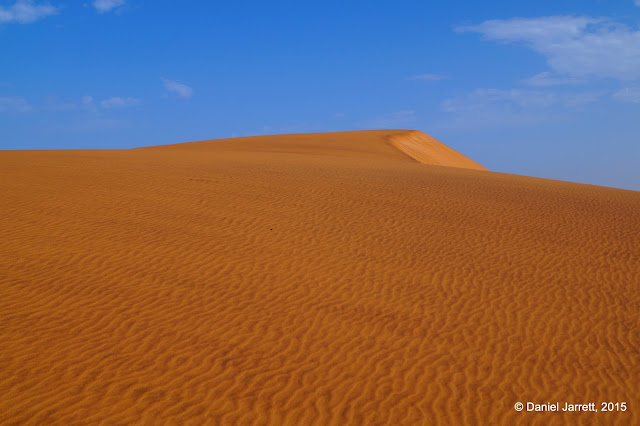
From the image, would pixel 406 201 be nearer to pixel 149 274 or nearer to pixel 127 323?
pixel 149 274

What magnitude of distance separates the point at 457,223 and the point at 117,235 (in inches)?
359

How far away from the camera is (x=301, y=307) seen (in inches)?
378

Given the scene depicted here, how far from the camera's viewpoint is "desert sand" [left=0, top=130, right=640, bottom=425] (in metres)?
6.92

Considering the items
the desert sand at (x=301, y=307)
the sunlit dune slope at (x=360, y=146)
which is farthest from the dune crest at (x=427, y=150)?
the desert sand at (x=301, y=307)

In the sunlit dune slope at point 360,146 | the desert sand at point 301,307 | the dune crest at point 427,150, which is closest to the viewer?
the desert sand at point 301,307

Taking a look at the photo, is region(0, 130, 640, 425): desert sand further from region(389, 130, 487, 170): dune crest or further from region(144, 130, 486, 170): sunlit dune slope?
region(389, 130, 487, 170): dune crest

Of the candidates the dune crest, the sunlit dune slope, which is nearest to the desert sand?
the sunlit dune slope

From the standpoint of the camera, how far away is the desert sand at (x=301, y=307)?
6.92 m

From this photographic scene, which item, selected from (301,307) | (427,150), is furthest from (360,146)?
(301,307)

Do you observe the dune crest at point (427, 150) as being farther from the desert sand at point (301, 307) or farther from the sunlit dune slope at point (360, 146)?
the desert sand at point (301, 307)

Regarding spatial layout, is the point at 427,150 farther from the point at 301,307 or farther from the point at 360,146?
the point at 301,307

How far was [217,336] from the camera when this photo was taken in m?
8.32

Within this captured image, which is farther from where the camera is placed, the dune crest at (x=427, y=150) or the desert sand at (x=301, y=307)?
the dune crest at (x=427, y=150)

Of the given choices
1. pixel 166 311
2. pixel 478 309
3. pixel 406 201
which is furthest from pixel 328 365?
pixel 406 201
